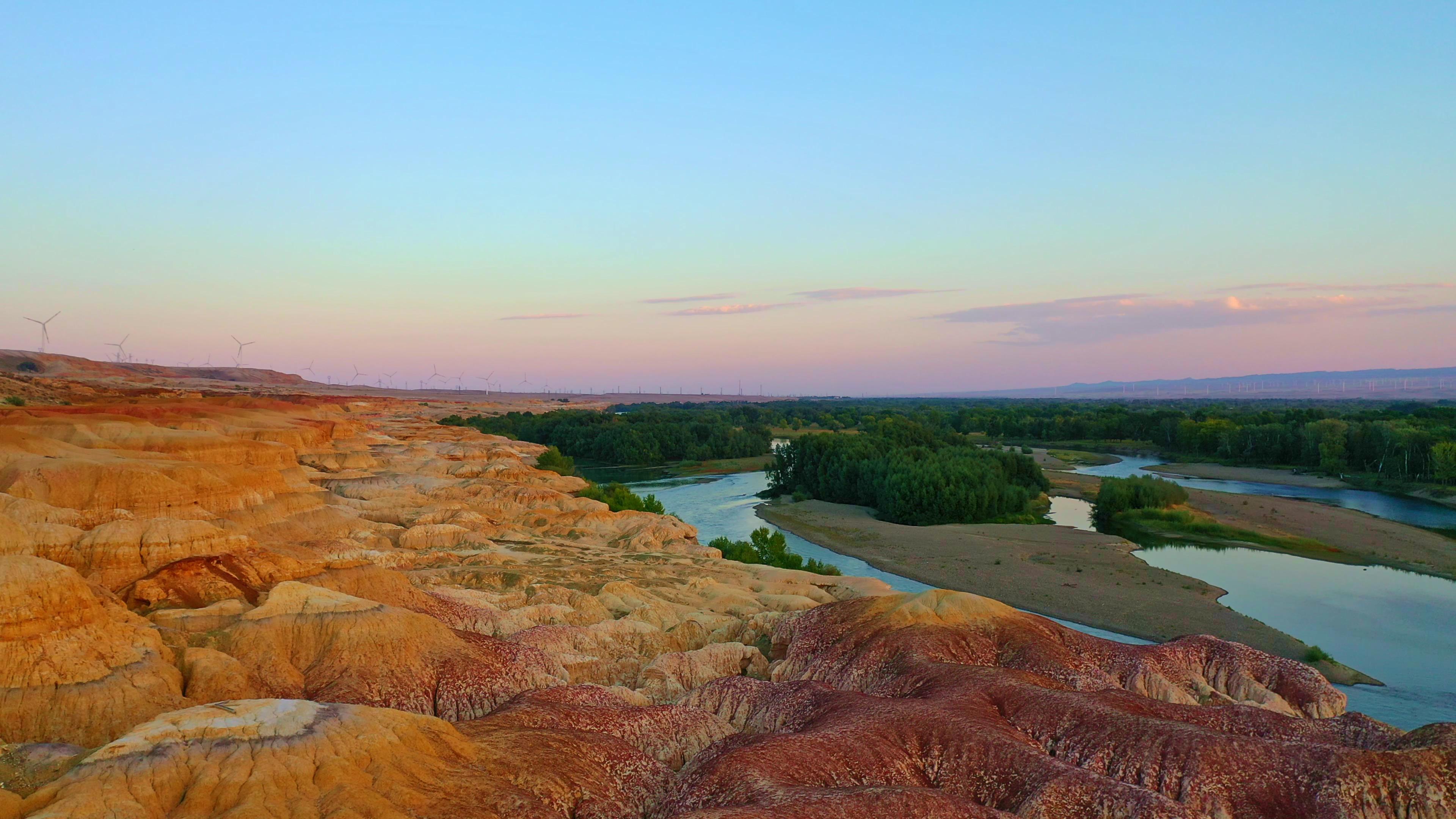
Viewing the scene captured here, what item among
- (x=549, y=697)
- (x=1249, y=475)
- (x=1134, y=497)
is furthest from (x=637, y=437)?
(x=549, y=697)

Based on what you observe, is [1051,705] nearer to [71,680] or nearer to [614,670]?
[614,670]

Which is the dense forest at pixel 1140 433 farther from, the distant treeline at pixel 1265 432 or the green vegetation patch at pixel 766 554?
the green vegetation patch at pixel 766 554

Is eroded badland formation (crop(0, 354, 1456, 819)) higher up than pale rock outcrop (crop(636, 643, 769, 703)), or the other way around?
eroded badland formation (crop(0, 354, 1456, 819))

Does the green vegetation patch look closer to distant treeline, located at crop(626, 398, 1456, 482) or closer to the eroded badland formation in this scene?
the eroded badland formation

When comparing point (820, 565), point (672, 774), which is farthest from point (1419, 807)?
point (820, 565)

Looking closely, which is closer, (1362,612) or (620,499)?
(1362,612)

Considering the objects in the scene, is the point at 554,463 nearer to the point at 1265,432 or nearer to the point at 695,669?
the point at 695,669

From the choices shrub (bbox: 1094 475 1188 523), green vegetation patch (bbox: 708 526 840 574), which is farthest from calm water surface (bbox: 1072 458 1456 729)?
green vegetation patch (bbox: 708 526 840 574)
